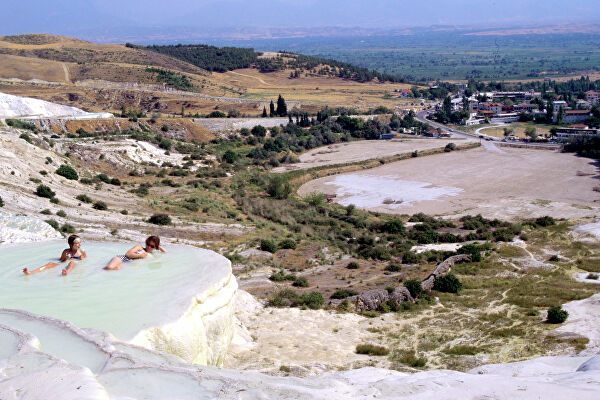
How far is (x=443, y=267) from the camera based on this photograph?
22.7 metres

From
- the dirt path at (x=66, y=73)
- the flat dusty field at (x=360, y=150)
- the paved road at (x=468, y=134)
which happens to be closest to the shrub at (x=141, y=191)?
the flat dusty field at (x=360, y=150)

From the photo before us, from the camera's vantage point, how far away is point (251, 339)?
45.3ft

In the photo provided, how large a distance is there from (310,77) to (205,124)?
66366 millimetres

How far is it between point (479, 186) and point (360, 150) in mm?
21916

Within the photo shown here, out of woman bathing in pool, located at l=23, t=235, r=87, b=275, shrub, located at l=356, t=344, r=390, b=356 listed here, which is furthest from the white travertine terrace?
shrub, located at l=356, t=344, r=390, b=356

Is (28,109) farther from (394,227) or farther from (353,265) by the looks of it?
A: (353,265)

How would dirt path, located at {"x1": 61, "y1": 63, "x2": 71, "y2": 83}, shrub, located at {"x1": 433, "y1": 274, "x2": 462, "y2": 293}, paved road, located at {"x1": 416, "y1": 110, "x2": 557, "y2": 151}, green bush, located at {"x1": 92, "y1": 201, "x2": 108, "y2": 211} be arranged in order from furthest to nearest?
dirt path, located at {"x1": 61, "y1": 63, "x2": 71, "y2": 83} → paved road, located at {"x1": 416, "y1": 110, "x2": 557, "y2": 151} → green bush, located at {"x1": 92, "y1": 201, "x2": 108, "y2": 211} → shrub, located at {"x1": 433, "y1": 274, "x2": 462, "y2": 293}

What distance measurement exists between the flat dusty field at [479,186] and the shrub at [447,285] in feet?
65.0

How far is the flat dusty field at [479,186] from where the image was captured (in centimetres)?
4131

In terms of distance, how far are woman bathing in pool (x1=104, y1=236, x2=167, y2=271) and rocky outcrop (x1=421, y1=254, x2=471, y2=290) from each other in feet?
37.7

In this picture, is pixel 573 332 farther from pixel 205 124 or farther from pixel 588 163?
pixel 205 124

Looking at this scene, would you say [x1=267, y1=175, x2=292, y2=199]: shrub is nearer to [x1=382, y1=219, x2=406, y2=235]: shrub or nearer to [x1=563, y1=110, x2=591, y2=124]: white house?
[x1=382, y1=219, x2=406, y2=235]: shrub

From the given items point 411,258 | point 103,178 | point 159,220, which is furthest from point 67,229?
point 103,178

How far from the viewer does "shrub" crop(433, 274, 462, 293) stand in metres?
20.1
